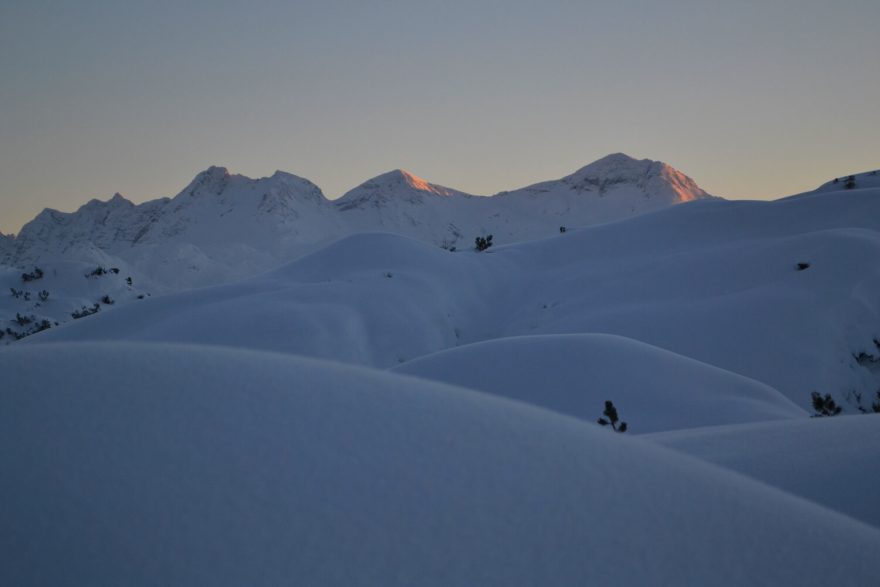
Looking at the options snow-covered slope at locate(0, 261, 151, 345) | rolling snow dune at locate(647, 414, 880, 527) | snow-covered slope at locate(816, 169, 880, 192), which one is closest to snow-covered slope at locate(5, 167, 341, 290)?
snow-covered slope at locate(0, 261, 151, 345)

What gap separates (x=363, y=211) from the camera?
435ft

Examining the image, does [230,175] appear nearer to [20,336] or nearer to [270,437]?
[20,336]

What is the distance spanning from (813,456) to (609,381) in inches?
153

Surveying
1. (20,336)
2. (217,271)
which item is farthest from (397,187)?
(20,336)

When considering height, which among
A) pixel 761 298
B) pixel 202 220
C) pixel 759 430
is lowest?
pixel 759 430

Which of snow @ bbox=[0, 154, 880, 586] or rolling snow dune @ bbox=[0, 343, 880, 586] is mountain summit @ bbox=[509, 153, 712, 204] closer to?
snow @ bbox=[0, 154, 880, 586]

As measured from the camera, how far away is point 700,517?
4.92 feet

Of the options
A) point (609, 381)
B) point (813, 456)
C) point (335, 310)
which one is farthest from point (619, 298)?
point (813, 456)

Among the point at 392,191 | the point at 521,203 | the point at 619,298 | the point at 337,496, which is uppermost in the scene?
the point at 392,191

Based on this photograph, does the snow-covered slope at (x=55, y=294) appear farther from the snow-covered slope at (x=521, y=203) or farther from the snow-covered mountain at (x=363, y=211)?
the snow-covered slope at (x=521, y=203)

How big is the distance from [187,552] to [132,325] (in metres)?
14.0

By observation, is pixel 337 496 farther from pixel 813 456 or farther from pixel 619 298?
pixel 619 298

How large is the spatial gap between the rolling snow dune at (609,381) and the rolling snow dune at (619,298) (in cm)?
387

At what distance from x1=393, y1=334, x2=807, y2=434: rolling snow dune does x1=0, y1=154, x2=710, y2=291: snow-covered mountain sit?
286ft
